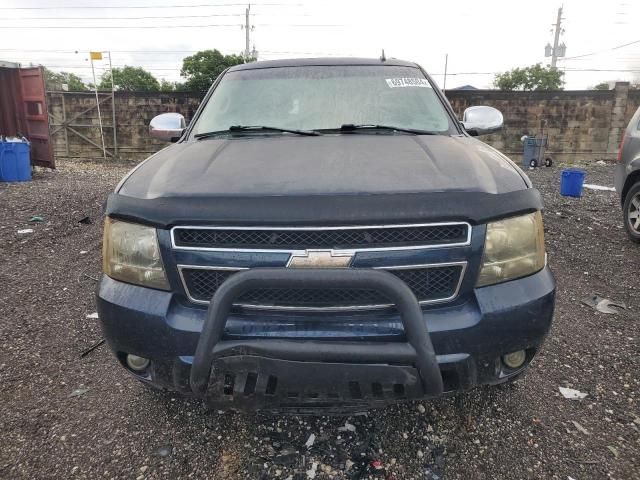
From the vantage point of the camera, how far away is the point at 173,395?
2.42m

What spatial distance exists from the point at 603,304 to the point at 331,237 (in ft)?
10.0

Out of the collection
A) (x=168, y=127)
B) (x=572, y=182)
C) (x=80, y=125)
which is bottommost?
(x=572, y=182)

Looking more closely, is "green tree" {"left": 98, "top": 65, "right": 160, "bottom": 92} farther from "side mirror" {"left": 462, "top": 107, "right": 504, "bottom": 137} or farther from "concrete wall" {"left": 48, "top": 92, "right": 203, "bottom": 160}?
"side mirror" {"left": 462, "top": 107, "right": 504, "bottom": 137}

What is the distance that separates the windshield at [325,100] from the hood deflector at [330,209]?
41.8 inches

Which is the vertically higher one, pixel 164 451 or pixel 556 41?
pixel 556 41

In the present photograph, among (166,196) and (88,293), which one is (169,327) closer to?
(166,196)

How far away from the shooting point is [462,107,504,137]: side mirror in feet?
10.2

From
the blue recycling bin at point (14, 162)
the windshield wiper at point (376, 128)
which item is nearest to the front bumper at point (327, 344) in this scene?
the windshield wiper at point (376, 128)

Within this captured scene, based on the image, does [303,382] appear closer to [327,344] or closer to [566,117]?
[327,344]

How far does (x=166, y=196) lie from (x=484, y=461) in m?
1.74

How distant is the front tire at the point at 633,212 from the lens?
17.3 feet

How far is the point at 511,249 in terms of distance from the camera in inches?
67.8

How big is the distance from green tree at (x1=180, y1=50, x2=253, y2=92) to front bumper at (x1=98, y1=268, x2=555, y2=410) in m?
37.3

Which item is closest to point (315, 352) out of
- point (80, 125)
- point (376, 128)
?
point (376, 128)
